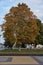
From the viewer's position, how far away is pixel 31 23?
260ft

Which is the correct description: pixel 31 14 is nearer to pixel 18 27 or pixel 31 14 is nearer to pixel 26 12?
pixel 26 12

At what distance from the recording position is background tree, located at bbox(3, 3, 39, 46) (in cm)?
7719

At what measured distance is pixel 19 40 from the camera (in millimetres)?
78688

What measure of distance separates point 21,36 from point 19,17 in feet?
20.2

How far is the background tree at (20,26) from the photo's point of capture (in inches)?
3039

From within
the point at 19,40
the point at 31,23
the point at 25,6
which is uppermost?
the point at 25,6

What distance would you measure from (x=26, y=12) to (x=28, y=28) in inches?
215

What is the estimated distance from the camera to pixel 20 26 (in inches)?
3081

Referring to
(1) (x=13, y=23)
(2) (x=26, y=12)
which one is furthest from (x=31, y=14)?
(1) (x=13, y=23)

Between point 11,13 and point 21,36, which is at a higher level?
point 11,13

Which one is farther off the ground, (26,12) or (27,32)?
(26,12)

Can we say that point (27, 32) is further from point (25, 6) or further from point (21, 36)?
point (25, 6)

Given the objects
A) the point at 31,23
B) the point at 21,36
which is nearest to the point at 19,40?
the point at 21,36

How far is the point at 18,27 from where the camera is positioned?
251 ft
